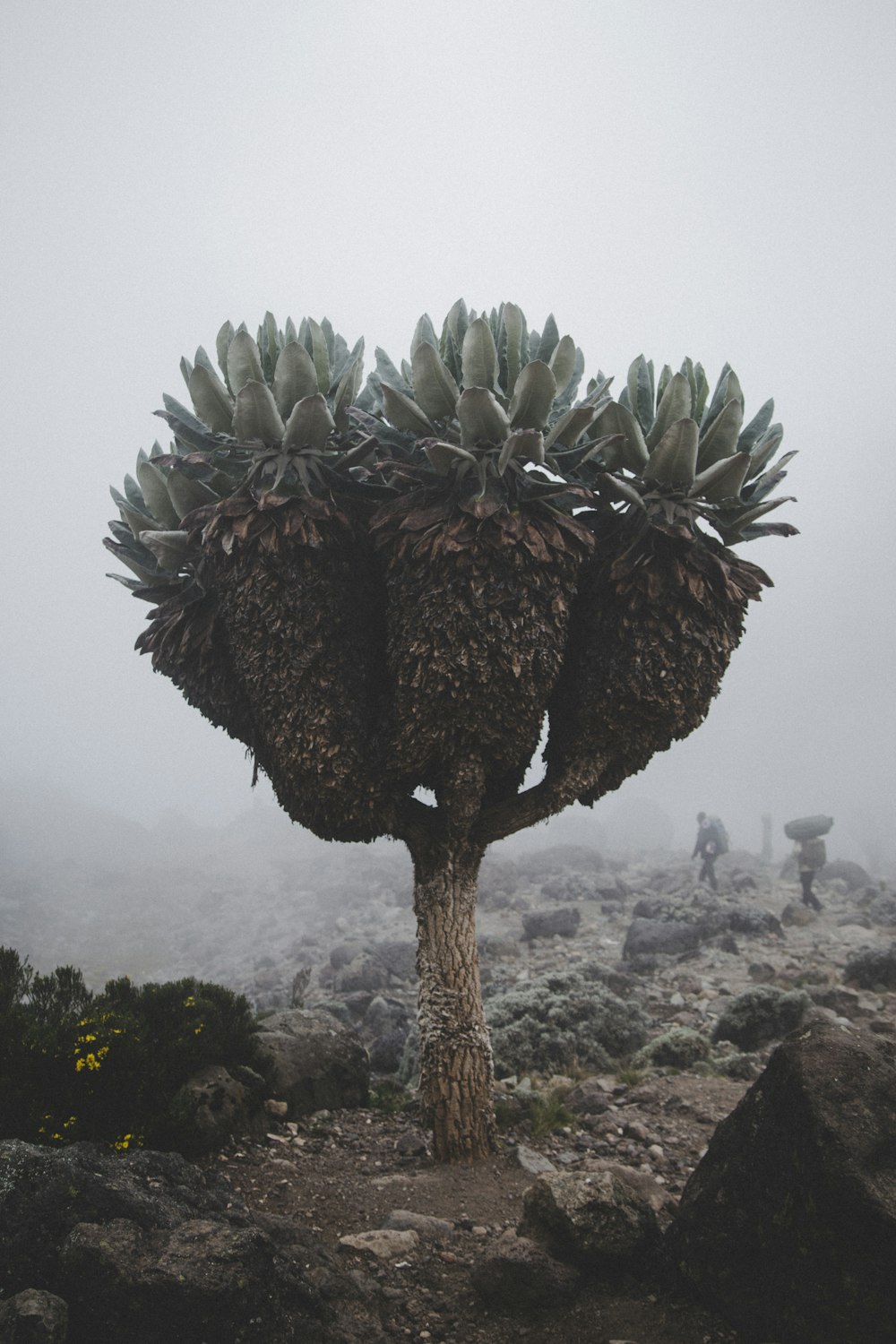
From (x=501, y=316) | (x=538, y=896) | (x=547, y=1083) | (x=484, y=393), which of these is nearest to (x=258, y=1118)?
(x=547, y=1083)

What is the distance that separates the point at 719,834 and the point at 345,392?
26.5 metres

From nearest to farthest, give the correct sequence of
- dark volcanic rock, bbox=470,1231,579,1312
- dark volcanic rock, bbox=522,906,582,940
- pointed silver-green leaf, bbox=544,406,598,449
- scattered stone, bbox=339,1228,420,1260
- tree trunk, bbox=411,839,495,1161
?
dark volcanic rock, bbox=470,1231,579,1312
scattered stone, bbox=339,1228,420,1260
pointed silver-green leaf, bbox=544,406,598,449
tree trunk, bbox=411,839,495,1161
dark volcanic rock, bbox=522,906,582,940

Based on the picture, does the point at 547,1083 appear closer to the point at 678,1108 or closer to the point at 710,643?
the point at 678,1108

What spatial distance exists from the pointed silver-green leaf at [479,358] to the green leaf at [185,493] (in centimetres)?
231

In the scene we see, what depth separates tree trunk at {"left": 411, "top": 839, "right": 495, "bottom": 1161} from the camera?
5711 millimetres

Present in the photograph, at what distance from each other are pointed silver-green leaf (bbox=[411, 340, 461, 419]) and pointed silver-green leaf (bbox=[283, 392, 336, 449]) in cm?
73

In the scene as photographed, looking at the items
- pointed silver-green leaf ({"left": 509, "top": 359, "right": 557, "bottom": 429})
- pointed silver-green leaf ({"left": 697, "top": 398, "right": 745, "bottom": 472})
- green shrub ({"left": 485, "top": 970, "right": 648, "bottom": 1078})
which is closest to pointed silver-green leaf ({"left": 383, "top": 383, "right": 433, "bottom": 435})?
pointed silver-green leaf ({"left": 509, "top": 359, "right": 557, "bottom": 429})

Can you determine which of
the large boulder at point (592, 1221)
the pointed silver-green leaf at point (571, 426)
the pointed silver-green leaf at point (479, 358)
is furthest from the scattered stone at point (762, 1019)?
the pointed silver-green leaf at point (479, 358)

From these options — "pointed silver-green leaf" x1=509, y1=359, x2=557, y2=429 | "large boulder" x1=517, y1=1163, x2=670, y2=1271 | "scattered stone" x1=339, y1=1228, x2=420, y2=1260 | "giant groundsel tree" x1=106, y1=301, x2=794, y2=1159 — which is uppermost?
"pointed silver-green leaf" x1=509, y1=359, x2=557, y2=429

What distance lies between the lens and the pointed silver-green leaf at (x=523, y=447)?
201 inches

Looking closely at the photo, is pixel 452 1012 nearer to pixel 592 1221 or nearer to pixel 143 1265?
pixel 592 1221

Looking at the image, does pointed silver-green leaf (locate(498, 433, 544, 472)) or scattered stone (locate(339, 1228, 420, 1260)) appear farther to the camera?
pointed silver-green leaf (locate(498, 433, 544, 472))

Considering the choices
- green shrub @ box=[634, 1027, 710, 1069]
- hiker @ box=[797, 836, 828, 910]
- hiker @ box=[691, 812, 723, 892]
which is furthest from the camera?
hiker @ box=[691, 812, 723, 892]

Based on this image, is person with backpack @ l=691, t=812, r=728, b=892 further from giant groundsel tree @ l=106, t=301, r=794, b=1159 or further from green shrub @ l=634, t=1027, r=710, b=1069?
giant groundsel tree @ l=106, t=301, r=794, b=1159
